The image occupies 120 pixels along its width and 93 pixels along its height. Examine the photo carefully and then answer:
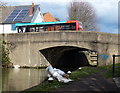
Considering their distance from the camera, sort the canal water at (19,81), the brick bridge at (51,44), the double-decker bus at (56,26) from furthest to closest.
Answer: the double-decker bus at (56,26), the brick bridge at (51,44), the canal water at (19,81)

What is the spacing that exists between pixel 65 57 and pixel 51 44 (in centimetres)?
995

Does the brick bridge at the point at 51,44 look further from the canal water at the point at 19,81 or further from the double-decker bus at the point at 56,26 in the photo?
the canal water at the point at 19,81

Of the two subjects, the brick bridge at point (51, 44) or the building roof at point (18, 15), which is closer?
the brick bridge at point (51, 44)

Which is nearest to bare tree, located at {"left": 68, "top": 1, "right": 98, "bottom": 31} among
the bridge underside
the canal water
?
the bridge underside

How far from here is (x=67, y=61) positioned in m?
30.4

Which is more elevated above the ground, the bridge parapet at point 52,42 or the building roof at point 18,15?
the building roof at point 18,15

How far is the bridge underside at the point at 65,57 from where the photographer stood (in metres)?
22.1

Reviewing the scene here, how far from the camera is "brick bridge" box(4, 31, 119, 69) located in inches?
706

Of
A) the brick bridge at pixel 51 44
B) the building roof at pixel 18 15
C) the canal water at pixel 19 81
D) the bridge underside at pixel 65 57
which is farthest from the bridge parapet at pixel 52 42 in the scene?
the building roof at pixel 18 15

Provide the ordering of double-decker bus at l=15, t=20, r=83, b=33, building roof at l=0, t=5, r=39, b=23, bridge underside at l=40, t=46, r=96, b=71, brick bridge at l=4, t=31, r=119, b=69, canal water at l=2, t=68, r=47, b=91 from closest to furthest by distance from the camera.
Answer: canal water at l=2, t=68, r=47, b=91 < brick bridge at l=4, t=31, r=119, b=69 < double-decker bus at l=15, t=20, r=83, b=33 < bridge underside at l=40, t=46, r=96, b=71 < building roof at l=0, t=5, r=39, b=23

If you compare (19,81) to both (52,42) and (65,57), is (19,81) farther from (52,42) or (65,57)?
(65,57)

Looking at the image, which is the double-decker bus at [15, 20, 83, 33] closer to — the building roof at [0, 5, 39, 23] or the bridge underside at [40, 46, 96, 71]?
the bridge underside at [40, 46, 96, 71]

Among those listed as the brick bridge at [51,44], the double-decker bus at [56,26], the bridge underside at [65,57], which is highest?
the double-decker bus at [56,26]

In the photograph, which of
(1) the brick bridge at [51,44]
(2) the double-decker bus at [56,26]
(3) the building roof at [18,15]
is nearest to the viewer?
(1) the brick bridge at [51,44]
